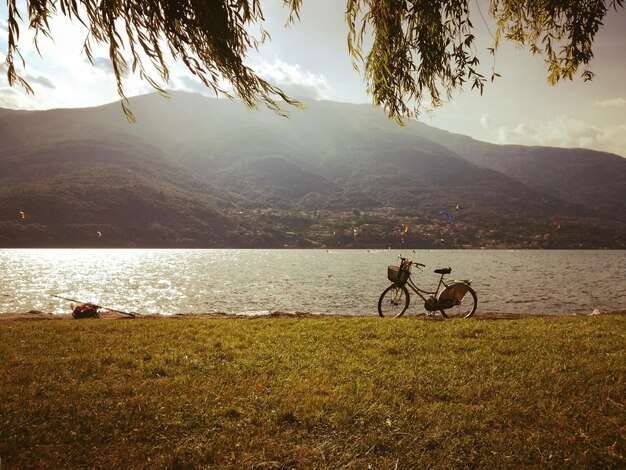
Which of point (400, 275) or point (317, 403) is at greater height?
point (400, 275)

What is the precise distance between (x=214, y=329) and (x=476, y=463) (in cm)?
916

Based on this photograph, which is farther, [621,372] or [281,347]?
[281,347]

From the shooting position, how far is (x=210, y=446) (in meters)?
5.00

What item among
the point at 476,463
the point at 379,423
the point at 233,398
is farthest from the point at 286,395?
the point at 476,463

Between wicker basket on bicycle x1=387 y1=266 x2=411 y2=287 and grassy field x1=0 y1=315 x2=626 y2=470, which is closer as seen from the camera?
grassy field x1=0 y1=315 x2=626 y2=470

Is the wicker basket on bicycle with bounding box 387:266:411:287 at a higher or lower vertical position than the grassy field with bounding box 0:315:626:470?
higher

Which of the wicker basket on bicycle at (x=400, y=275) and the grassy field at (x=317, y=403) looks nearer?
the grassy field at (x=317, y=403)

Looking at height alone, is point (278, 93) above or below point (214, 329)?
above

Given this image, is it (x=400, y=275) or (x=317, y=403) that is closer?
(x=317, y=403)

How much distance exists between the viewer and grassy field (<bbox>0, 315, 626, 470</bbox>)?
15.8 ft

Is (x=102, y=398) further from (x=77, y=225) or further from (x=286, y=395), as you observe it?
(x=77, y=225)

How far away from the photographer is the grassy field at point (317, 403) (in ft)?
15.8

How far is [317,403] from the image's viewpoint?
6.10 metres

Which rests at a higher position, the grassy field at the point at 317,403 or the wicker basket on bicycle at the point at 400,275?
the wicker basket on bicycle at the point at 400,275
